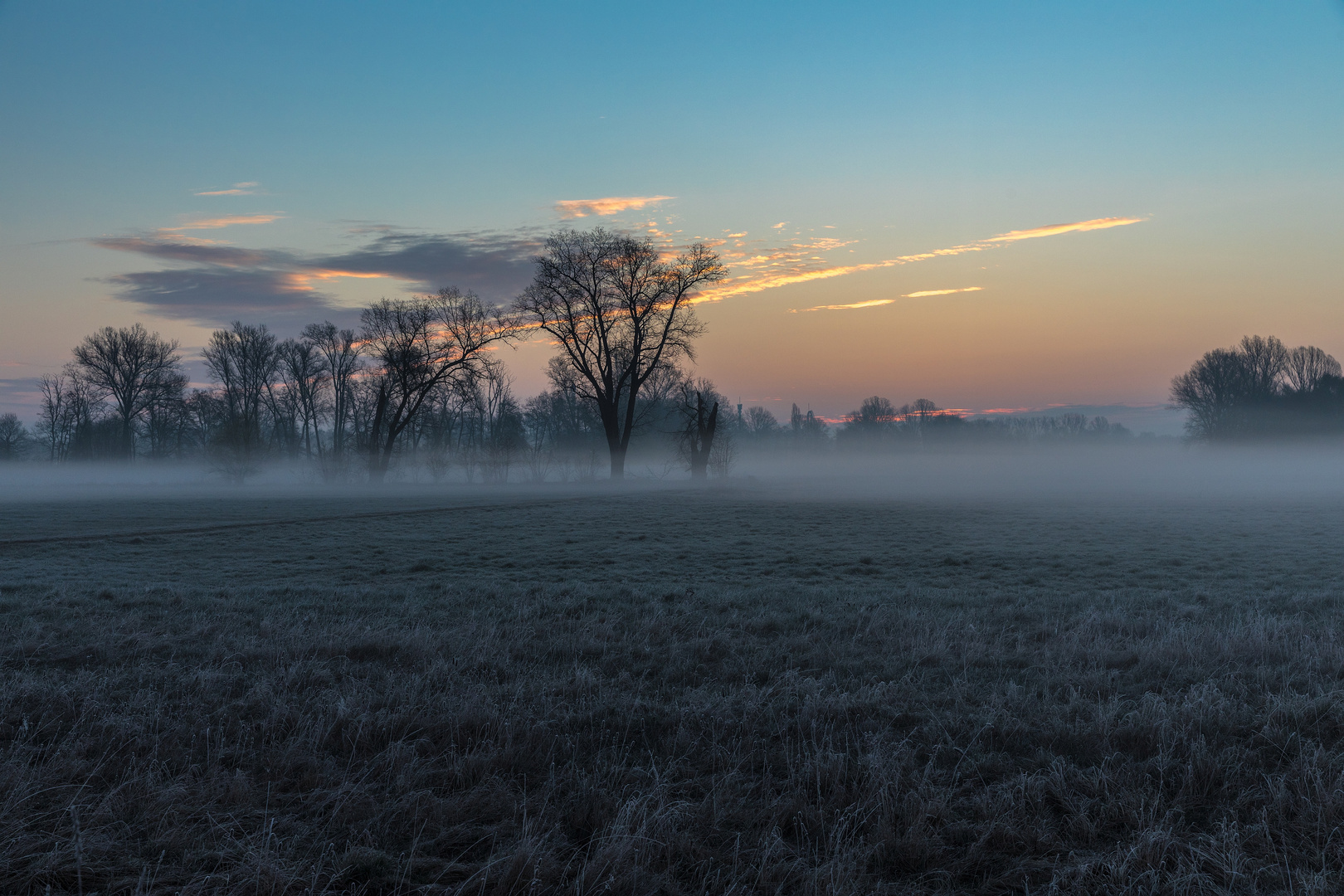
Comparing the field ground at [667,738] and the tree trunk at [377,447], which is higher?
the tree trunk at [377,447]

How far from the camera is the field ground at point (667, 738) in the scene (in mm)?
3771

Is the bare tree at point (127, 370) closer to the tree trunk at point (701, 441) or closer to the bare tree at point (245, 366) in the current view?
the bare tree at point (245, 366)

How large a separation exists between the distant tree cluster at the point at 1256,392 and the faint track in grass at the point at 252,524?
88074 mm

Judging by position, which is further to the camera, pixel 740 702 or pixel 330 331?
pixel 330 331

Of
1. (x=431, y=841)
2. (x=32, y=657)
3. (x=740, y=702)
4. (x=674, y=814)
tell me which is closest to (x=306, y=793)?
(x=431, y=841)

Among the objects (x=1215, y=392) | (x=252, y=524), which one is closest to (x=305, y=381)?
(x=252, y=524)

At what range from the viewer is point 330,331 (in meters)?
67.4

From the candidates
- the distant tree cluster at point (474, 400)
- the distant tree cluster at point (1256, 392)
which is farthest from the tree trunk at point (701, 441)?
the distant tree cluster at point (1256, 392)

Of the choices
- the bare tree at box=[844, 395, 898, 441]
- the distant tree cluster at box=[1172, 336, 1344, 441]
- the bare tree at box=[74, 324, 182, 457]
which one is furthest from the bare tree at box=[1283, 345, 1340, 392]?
the bare tree at box=[74, 324, 182, 457]

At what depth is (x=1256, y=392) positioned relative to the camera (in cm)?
9019

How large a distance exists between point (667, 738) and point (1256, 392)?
10980 centimetres

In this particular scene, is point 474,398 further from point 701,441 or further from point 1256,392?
point 1256,392

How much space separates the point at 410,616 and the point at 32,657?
3.59 m

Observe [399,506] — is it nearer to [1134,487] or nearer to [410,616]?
[410,616]
